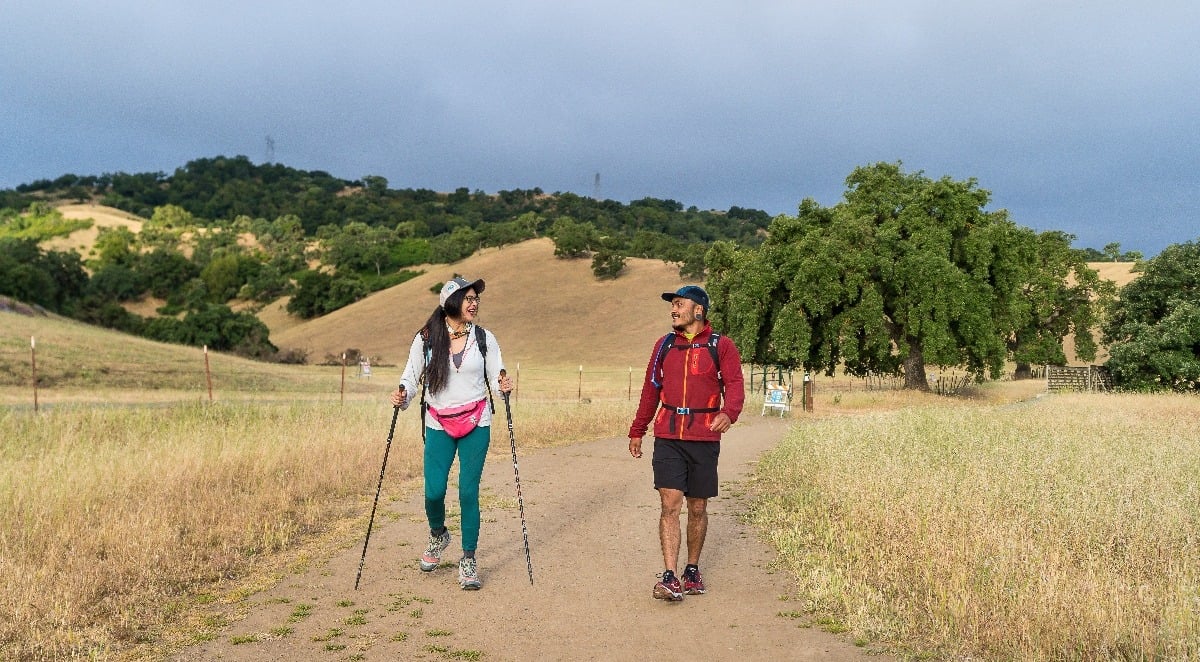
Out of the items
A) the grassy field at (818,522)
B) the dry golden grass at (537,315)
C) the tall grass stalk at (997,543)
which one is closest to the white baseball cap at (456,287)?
the grassy field at (818,522)

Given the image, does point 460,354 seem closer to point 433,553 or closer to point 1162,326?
point 433,553

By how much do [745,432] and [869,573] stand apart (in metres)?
14.7

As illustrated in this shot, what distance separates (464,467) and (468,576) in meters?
0.83

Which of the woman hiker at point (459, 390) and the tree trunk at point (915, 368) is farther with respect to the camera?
the tree trunk at point (915, 368)

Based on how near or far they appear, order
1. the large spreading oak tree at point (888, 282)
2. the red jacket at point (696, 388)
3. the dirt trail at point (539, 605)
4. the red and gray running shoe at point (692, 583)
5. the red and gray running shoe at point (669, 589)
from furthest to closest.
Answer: the large spreading oak tree at point (888, 282) → the red and gray running shoe at point (692, 583) → the red jacket at point (696, 388) → the red and gray running shoe at point (669, 589) → the dirt trail at point (539, 605)

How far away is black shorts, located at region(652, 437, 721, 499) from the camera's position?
6332 millimetres

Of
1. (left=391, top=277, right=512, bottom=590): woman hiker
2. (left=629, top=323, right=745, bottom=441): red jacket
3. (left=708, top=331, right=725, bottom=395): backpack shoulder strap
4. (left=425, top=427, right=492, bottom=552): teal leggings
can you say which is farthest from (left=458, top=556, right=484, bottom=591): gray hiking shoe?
(left=708, top=331, right=725, bottom=395): backpack shoulder strap

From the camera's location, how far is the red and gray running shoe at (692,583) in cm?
645

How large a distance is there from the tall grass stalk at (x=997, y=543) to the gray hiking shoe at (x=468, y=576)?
2.41 m

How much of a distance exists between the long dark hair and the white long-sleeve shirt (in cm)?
3

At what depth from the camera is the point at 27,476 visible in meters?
9.02

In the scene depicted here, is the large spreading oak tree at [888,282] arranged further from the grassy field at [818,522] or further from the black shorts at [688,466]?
the black shorts at [688,466]

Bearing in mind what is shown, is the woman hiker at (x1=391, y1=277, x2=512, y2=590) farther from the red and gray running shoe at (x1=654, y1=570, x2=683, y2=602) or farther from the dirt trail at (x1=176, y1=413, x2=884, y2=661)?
the red and gray running shoe at (x1=654, y1=570, x2=683, y2=602)

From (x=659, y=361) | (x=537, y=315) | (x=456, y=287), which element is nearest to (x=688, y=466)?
(x=659, y=361)
